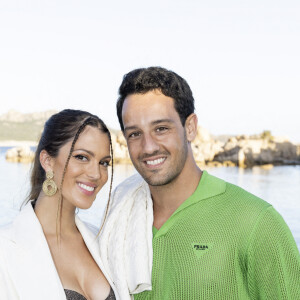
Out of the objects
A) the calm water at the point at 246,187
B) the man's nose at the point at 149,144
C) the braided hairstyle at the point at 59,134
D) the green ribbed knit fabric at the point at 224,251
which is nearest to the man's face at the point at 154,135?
the man's nose at the point at 149,144

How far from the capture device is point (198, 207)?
3312 mm

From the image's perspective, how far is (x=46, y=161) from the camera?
3.76 m

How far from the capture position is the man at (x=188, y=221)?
297 cm

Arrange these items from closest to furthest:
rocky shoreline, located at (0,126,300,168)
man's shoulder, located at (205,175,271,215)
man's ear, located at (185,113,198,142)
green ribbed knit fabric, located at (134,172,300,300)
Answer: green ribbed knit fabric, located at (134,172,300,300) < man's shoulder, located at (205,175,271,215) < man's ear, located at (185,113,198,142) < rocky shoreline, located at (0,126,300,168)

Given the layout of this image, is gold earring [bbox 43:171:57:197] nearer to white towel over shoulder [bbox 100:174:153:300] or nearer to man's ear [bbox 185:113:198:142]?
white towel over shoulder [bbox 100:174:153:300]

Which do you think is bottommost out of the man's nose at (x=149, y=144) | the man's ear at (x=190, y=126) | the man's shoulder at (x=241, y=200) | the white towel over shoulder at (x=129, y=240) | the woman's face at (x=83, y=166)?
the white towel over shoulder at (x=129, y=240)

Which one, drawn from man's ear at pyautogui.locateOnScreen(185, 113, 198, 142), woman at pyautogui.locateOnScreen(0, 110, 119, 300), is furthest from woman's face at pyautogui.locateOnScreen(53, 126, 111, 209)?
man's ear at pyautogui.locateOnScreen(185, 113, 198, 142)

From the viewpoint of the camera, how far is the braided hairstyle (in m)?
3.65

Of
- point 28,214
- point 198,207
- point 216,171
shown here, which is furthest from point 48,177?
point 216,171

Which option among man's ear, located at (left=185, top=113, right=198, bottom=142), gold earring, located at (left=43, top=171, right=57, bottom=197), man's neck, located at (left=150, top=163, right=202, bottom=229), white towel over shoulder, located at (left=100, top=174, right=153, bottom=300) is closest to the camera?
white towel over shoulder, located at (left=100, top=174, right=153, bottom=300)

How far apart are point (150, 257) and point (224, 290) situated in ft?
1.84

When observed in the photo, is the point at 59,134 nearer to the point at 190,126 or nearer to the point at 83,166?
the point at 83,166

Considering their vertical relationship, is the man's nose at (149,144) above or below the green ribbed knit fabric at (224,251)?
above

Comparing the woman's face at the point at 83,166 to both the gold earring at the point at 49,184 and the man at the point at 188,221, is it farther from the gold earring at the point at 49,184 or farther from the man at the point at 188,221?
the man at the point at 188,221
